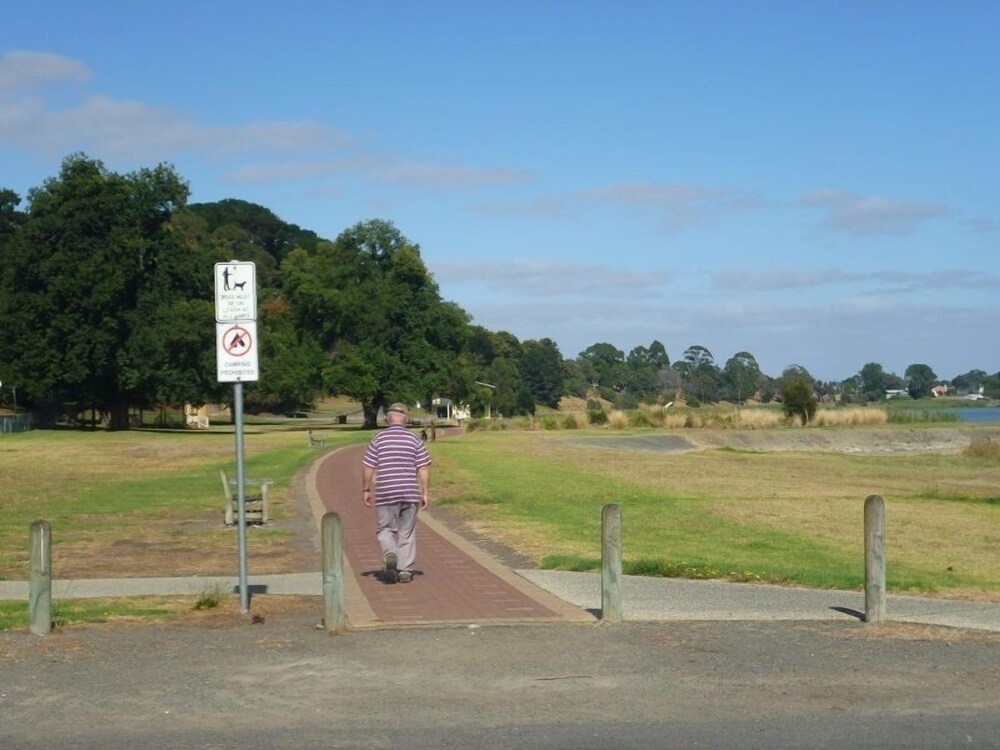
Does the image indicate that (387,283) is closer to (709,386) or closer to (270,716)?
(270,716)

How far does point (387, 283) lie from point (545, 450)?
4131 centimetres

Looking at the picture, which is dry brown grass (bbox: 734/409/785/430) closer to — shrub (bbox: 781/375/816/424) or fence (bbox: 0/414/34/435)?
shrub (bbox: 781/375/816/424)

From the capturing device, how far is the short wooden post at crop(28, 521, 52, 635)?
10250mm

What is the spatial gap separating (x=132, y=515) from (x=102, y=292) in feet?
166

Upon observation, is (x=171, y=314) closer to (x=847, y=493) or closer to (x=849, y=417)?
(x=849, y=417)

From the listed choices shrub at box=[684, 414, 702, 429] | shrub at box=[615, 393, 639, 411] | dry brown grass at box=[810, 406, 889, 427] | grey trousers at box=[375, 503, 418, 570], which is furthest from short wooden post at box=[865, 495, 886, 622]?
shrub at box=[615, 393, 639, 411]

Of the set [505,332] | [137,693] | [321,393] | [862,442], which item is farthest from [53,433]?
[505,332]

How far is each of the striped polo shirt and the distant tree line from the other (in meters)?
59.2

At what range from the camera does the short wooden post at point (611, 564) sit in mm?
10805

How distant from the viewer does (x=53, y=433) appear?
71.8 meters

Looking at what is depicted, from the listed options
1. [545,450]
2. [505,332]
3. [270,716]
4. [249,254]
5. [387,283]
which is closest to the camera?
[270,716]

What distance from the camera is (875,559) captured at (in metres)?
10.8

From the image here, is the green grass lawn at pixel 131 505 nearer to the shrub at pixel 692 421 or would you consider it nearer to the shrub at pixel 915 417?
the shrub at pixel 692 421

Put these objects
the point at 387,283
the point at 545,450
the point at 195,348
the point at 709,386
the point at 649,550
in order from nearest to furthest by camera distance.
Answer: the point at 649,550 < the point at 545,450 < the point at 195,348 < the point at 387,283 < the point at 709,386
